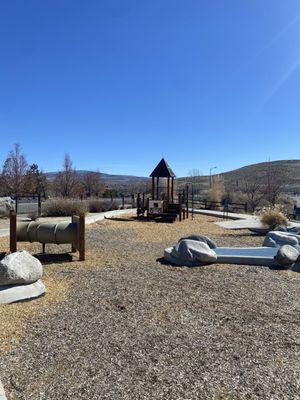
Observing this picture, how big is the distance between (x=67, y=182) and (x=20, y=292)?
114 ft

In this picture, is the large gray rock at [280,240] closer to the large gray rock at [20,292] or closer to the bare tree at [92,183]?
the large gray rock at [20,292]

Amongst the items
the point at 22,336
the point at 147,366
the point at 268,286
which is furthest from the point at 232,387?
the point at 268,286

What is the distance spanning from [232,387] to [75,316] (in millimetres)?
2419

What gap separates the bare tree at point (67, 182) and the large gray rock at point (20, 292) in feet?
107

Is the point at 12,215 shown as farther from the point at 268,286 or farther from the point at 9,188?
the point at 9,188

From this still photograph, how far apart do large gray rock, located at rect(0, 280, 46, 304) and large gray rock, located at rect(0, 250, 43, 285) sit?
73mm

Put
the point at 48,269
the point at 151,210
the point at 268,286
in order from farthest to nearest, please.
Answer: the point at 151,210 < the point at 48,269 < the point at 268,286

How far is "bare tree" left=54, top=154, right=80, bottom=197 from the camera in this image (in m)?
39.4

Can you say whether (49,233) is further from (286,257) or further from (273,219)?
(273,219)

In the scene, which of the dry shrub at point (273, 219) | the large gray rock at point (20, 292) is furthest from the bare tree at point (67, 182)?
the large gray rock at point (20, 292)

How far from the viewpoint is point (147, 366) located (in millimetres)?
3832

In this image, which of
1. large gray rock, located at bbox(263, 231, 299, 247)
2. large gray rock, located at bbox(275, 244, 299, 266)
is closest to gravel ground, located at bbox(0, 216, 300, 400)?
large gray rock, located at bbox(275, 244, 299, 266)

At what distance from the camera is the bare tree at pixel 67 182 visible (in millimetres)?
39366

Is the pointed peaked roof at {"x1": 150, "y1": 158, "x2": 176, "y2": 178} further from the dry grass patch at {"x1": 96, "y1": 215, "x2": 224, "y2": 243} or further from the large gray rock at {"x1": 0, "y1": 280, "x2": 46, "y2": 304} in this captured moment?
the large gray rock at {"x1": 0, "y1": 280, "x2": 46, "y2": 304}
